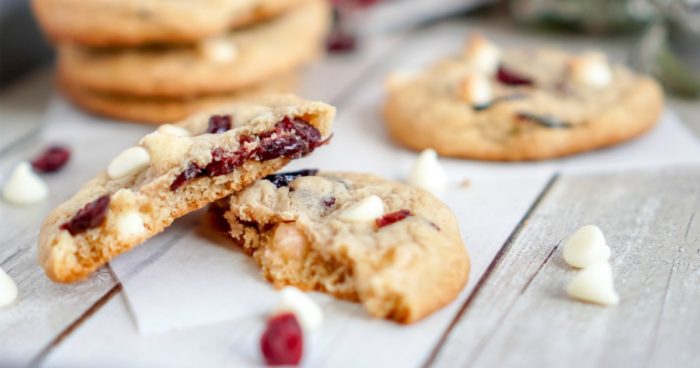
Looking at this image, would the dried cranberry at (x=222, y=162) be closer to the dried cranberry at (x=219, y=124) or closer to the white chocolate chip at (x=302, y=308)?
the dried cranberry at (x=219, y=124)

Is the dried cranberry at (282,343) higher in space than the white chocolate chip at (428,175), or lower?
higher

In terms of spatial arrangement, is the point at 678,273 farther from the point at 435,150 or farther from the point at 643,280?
the point at 435,150

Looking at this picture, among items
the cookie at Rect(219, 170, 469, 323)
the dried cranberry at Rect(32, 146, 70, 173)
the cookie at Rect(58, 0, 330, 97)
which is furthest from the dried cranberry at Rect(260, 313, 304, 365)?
the cookie at Rect(58, 0, 330, 97)

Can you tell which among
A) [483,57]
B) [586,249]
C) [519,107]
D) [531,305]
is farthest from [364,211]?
[483,57]

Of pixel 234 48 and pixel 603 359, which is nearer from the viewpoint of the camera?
pixel 603 359

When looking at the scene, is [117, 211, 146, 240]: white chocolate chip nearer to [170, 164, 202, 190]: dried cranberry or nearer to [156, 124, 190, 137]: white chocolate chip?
[170, 164, 202, 190]: dried cranberry

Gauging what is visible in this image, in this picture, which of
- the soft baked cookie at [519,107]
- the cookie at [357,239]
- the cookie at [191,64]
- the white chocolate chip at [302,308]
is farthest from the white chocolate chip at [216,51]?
the white chocolate chip at [302,308]

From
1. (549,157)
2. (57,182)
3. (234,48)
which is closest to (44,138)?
(57,182)
